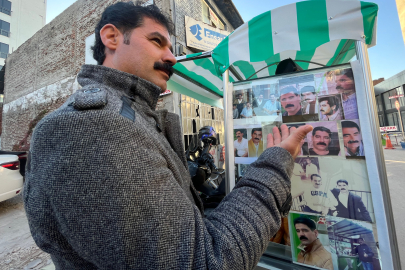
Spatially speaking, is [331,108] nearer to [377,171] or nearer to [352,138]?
[352,138]

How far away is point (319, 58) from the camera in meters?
2.62

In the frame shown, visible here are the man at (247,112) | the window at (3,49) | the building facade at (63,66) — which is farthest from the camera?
the window at (3,49)

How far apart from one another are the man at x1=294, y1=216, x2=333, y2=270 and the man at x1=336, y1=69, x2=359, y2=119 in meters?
0.84

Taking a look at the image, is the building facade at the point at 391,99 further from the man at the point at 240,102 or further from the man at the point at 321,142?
the man at the point at 240,102

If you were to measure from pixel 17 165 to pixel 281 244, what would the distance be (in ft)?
17.0

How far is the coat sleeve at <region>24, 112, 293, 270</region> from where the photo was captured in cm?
46

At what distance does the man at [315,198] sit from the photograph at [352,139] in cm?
27

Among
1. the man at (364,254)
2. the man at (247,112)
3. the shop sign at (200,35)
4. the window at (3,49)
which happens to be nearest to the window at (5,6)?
the window at (3,49)

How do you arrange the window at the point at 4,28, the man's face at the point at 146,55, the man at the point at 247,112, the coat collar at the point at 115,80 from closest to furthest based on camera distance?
1. the coat collar at the point at 115,80
2. the man's face at the point at 146,55
3. the man at the point at 247,112
4. the window at the point at 4,28

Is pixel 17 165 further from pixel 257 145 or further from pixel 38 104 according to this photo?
pixel 38 104

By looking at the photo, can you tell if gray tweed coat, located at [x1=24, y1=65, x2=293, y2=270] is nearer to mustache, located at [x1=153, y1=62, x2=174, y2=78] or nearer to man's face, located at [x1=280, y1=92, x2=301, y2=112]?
mustache, located at [x1=153, y1=62, x2=174, y2=78]

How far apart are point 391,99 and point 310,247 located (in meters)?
29.6

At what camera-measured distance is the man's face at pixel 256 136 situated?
1.53 meters

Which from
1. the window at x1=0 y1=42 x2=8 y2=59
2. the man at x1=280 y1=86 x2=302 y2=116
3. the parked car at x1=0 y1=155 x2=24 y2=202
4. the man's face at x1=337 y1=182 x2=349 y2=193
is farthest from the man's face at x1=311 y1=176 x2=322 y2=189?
the window at x1=0 y1=42 x2=8 y2=59
